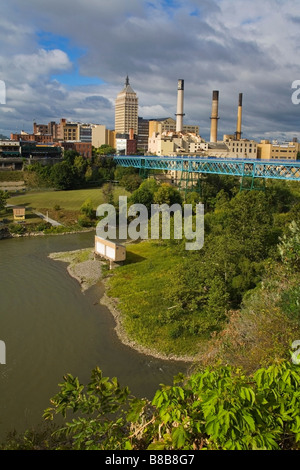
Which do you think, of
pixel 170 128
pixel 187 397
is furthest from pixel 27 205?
pixel 170 128

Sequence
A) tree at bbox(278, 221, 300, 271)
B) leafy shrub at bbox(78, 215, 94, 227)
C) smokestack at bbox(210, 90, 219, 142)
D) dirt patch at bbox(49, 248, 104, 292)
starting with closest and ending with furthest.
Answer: tree at bbox(278, 221, 300, 271), dirt patch at bbox(49, 248, 104, 292), leafy shrub at bbox(78, 215, 94, 227), smokestack at bbox(210, 90, 219, 142)

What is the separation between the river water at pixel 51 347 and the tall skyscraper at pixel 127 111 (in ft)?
245

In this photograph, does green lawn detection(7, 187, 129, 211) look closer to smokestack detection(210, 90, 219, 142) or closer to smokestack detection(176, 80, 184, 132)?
smokestack detection(176, 80, 184, 132)

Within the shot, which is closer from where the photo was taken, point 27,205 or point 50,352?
point 50,352

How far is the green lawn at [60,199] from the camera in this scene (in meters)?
29.6

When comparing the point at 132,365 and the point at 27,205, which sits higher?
the point at 27,205

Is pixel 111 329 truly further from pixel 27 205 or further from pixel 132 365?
pixel 27 205

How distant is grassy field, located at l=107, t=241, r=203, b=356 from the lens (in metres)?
10.5

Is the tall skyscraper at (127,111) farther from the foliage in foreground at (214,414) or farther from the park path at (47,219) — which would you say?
the foliage in foreground at (214,414)

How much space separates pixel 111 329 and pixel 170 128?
2745 inches

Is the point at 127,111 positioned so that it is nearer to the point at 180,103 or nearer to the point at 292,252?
the point at 180,103

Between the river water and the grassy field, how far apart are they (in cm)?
57

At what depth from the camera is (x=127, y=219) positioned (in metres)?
25.6

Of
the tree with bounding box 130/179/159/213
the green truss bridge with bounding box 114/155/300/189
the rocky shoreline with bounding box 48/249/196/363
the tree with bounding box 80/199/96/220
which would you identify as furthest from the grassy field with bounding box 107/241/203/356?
the green truss bridge with bounding box 114/155/300/189
